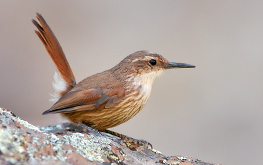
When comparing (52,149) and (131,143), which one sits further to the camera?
(131,143)

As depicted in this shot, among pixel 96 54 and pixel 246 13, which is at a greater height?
pixel 246 13

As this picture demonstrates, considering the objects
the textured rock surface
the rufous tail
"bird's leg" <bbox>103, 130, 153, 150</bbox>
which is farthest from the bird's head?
the textured rock surface

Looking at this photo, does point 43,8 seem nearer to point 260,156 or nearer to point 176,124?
point 176,124

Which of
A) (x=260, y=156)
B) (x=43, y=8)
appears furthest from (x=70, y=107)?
(x=43, y=8)

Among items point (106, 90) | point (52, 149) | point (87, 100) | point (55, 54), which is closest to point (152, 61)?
point (106, 90)

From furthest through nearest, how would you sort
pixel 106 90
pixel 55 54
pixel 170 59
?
pixel 170 59 < pixel 55 54 < pixel 106 90

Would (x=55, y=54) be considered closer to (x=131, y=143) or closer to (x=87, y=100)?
(x=87, y=100)

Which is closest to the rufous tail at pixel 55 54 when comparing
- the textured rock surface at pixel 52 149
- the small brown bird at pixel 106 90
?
the small brown bird at pixel 106 90

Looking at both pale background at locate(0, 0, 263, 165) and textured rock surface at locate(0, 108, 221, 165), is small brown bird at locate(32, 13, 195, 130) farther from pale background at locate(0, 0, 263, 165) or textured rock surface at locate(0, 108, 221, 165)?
pale background at locate(0, 0, 263, 165)
